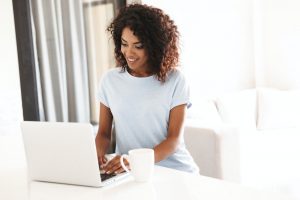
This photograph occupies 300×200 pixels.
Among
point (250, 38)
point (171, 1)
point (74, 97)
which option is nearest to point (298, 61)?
point (250, 38)

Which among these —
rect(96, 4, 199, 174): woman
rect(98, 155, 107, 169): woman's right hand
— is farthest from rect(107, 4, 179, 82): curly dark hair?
rect(98, 155, 107, 169): woman's right hand

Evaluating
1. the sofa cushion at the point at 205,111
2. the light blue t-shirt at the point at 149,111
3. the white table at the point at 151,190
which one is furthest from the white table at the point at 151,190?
the sofa cushion at the point at 205,111

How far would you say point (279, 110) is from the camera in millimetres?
3260

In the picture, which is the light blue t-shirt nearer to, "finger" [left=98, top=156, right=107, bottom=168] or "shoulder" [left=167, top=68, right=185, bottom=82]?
"shoulder" [left=167, top=68, right=185, bottom=82]

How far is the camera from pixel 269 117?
3275 millimetres

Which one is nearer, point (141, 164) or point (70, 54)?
point (141, 164)

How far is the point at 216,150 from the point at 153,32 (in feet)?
3.64

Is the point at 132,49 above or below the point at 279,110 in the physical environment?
above

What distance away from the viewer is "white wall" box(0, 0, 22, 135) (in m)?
2.24

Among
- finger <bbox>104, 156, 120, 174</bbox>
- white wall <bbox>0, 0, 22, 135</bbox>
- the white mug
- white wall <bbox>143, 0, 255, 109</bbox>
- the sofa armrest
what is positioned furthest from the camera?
white wall <bbox>143, 0, 255, 109</bbox>

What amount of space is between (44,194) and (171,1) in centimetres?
255

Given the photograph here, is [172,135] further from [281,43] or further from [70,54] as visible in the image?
[281,43]

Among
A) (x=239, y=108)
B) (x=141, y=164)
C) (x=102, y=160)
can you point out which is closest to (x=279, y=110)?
(x=239, y=108)

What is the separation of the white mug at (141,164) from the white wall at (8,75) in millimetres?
1361
